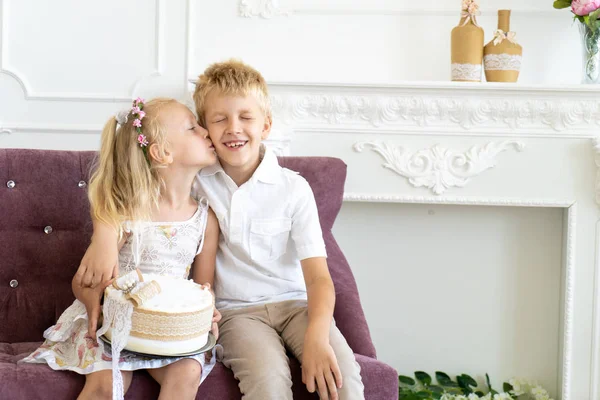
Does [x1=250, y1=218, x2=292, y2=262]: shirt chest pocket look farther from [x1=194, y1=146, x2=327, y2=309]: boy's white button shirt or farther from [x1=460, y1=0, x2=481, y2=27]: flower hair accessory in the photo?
[x1=460, y1=0, x2=481, y2=27]: flower hair accessory

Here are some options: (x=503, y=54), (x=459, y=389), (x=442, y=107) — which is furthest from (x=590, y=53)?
(x=459, y=389)

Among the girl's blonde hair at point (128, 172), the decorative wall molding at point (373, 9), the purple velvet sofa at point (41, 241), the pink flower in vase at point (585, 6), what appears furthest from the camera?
the decorative wall molding at point (373, 9)

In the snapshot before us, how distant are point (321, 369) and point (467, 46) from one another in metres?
1.32

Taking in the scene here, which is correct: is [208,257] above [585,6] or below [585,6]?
below

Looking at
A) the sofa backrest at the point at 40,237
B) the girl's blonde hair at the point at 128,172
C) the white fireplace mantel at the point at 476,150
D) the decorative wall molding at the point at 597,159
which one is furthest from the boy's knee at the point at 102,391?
the decorative wall molding at the point at 597,159

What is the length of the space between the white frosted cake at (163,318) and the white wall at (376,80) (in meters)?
1.12

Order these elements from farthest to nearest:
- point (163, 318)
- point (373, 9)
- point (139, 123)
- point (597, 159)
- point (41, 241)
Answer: point (373, 9) < point (597, 159) < point (41, 241) < point (139, 123) < point (163, 318)

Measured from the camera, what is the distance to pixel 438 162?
249 cm

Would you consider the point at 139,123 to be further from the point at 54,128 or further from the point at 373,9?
the point at 373,9

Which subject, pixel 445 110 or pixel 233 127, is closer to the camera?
pixel 233 127

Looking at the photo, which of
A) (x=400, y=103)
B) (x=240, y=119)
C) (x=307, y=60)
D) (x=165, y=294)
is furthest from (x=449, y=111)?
(x=165, y=294)

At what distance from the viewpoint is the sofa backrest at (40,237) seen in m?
1.98

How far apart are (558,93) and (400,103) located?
53cm

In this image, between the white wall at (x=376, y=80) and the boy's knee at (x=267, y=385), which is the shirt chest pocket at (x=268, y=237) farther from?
the white wall at (x=376, y=80)
